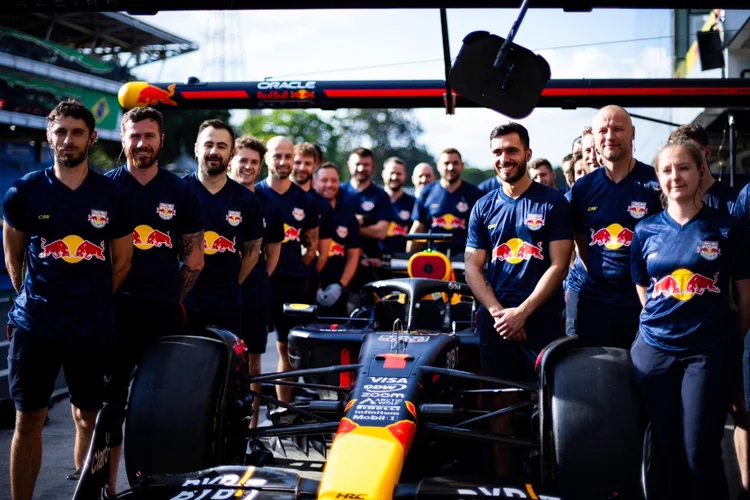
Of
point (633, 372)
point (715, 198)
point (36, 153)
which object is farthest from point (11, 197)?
point (36, 153)

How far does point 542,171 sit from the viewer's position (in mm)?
8328

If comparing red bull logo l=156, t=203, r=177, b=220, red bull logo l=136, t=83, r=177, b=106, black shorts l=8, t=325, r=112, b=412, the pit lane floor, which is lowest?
the pit lane floor

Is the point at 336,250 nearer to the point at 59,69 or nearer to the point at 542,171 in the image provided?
the point at 542,171

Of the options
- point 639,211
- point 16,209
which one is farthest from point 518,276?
point 16,209

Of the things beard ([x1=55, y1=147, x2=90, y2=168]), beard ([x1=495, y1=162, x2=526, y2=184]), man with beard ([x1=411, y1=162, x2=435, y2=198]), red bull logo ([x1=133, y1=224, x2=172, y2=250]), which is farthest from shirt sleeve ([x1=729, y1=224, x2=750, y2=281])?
man with beard ([x1=411, y1=162, x2=435, y2=198])

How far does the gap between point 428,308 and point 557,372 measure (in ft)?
6.35

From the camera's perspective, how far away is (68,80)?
29.2 metres

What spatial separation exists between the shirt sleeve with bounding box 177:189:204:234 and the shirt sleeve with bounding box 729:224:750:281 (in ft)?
9.25

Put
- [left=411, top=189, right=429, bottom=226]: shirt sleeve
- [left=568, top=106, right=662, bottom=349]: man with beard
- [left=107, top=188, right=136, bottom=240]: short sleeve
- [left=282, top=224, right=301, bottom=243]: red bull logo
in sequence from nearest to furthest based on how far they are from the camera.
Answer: [left=107, top=188, right=136, bottom=240]: short sleeve
[left=568, top=106, right=662, bottom=349]: man with beard
[left=282, top=224, right=301, bottom=243]: red bull logo
[left=411, top=189, right=429, bottom=226]: shirt sleeve

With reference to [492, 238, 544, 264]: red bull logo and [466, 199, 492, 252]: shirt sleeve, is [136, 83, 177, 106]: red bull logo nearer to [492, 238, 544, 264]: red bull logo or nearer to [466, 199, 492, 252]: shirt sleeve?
[466, 199, 492, 252]: shirt sleeve

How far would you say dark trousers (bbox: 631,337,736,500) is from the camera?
11.6 feet

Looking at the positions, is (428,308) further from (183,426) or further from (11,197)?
(11,197)

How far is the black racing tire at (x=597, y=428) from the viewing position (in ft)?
11.2

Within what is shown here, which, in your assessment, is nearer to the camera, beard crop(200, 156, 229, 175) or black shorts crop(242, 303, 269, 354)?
beard crop(200, 156, 229, 175)
